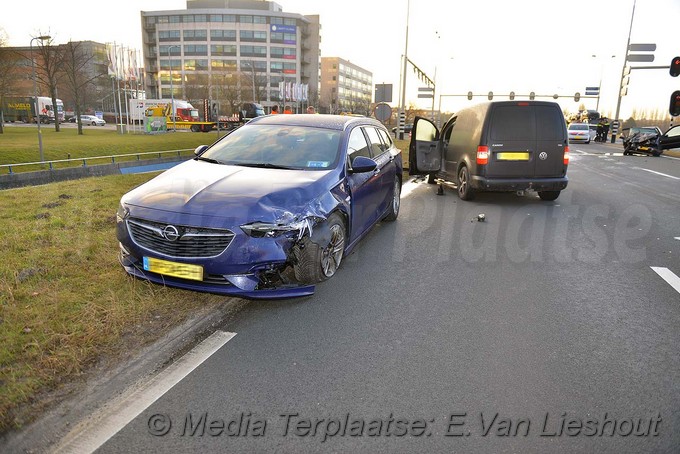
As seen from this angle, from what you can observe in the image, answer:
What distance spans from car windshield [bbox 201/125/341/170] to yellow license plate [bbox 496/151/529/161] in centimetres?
480

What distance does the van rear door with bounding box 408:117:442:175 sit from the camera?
425 inches

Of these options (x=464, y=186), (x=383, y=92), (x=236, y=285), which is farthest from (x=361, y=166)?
(x=383, y=92)

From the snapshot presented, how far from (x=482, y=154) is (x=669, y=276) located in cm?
456

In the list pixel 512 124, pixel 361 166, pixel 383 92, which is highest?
pixel 383 92

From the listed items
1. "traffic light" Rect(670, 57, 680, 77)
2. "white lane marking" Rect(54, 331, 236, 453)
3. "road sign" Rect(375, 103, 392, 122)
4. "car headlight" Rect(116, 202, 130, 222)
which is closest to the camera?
"white lane marking" Rect(54, 331, 236, 453)

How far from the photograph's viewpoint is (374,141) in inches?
268

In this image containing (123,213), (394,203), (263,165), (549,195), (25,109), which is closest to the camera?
(123,213)

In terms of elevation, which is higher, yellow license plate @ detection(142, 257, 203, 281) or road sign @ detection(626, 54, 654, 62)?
road sign @ detection(626, 54, 654, 62)

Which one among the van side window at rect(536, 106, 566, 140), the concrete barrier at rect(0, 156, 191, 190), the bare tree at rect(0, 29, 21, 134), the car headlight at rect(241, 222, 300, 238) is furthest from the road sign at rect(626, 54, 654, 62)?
the bare tree at rect(0, 29, 21, 134)

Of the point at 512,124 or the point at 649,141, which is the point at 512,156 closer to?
the point at 512,124

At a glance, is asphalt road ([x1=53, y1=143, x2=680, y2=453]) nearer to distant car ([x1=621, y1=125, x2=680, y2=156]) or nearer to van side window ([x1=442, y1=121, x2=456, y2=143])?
van side window ([x1=442, y1=121, x2=456, y2=143])

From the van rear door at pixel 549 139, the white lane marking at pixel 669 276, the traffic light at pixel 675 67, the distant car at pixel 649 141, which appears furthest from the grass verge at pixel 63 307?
the distant car at pixel 649 141

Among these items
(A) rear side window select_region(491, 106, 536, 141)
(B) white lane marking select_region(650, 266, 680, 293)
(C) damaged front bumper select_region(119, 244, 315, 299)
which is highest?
(A) rear side window select_region(491, 106, 536, 141)

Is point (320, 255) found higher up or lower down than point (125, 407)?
higher up
